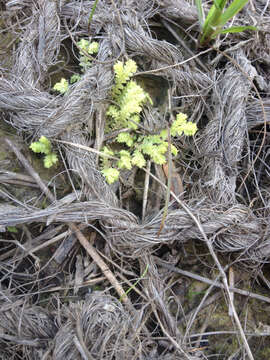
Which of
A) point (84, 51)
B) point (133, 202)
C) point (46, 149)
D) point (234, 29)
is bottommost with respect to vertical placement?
point (133, 202)

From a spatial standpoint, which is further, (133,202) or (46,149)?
(133,202)

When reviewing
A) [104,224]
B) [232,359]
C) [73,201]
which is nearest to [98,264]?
[104,224]

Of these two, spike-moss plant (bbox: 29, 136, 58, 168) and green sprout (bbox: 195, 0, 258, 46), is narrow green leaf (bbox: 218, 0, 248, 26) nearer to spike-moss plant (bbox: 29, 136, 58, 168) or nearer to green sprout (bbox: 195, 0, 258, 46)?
green sprout (bbox: 195, 0, 258, 46)

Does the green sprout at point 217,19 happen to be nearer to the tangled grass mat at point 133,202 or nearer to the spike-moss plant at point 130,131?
the tangled grass mat at point 133,202

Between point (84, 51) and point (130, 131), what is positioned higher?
point (84, 51)

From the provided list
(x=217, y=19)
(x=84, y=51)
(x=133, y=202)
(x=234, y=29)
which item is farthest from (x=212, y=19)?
(x=133, y=202)

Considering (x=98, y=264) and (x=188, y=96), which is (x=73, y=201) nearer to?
(x=98, y=264)

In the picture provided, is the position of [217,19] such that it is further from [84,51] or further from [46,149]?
[46,149]
